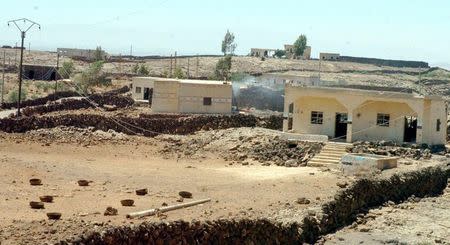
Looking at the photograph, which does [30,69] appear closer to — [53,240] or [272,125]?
[272,125]

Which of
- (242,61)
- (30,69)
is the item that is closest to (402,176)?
(30,69)

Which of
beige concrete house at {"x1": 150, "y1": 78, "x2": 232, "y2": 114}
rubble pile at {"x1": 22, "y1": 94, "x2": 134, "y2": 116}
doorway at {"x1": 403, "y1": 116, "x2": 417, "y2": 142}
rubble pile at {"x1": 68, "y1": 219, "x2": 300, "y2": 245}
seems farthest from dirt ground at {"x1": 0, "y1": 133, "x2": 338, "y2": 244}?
doorway at {"x1": 403, "y1": 116, "x2": 417, "y2": 142}

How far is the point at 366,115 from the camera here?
42.1 metres

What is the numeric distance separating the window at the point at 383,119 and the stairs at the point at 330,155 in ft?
10.5

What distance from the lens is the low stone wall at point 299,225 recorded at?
18.4 metres

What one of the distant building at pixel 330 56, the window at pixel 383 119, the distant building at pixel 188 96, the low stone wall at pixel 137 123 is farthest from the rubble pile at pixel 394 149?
the distant building at pixel 330 56

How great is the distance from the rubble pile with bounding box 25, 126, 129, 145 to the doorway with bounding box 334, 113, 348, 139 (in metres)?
12.1

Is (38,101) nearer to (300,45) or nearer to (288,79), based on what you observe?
(288,79)

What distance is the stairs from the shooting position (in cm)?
3691

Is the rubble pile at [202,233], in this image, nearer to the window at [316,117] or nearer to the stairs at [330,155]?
the stairs at [330,155]

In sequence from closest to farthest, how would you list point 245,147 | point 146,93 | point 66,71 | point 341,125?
point 245,147 < point 341,125 < point 146,93 < point 66,71

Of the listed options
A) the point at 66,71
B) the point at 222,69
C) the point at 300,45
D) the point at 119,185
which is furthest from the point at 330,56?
the point at 119,185

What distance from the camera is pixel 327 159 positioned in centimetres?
3738

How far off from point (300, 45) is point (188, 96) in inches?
3014
